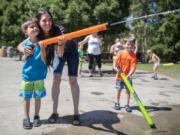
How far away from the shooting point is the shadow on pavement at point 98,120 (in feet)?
18.9

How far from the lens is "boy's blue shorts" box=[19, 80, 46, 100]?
218 inches

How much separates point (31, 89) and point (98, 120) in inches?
52.2

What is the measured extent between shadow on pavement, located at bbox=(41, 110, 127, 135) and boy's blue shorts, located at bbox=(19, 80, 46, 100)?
55cm

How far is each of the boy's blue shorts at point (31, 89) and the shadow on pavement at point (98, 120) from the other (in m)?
0.55

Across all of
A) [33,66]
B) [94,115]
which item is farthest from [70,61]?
[94,115]

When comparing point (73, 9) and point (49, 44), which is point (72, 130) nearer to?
point (49, 44)

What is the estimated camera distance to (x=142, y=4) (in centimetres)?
5012

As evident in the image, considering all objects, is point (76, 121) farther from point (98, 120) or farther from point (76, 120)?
point (98, 120)

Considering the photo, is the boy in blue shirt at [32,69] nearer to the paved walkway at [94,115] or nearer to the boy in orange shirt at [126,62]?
the paved walkway at [94,115]

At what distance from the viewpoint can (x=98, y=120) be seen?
6.19 meters

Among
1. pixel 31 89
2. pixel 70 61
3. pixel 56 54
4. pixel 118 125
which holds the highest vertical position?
pixel 56 54

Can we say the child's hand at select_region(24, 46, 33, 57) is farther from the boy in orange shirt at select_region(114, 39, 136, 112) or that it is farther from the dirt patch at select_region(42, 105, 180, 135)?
the boy in orange shirt at select_region(114, 39, 136, 112)

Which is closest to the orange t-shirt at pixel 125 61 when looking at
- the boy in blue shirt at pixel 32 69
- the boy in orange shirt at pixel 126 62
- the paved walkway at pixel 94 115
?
the boy in orange shirt at pixel 126 62

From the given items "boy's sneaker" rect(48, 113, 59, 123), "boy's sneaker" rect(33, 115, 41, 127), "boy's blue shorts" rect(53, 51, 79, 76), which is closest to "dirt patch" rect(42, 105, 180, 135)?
"boy's sneaker" rect(48, 113, 59, 123)
